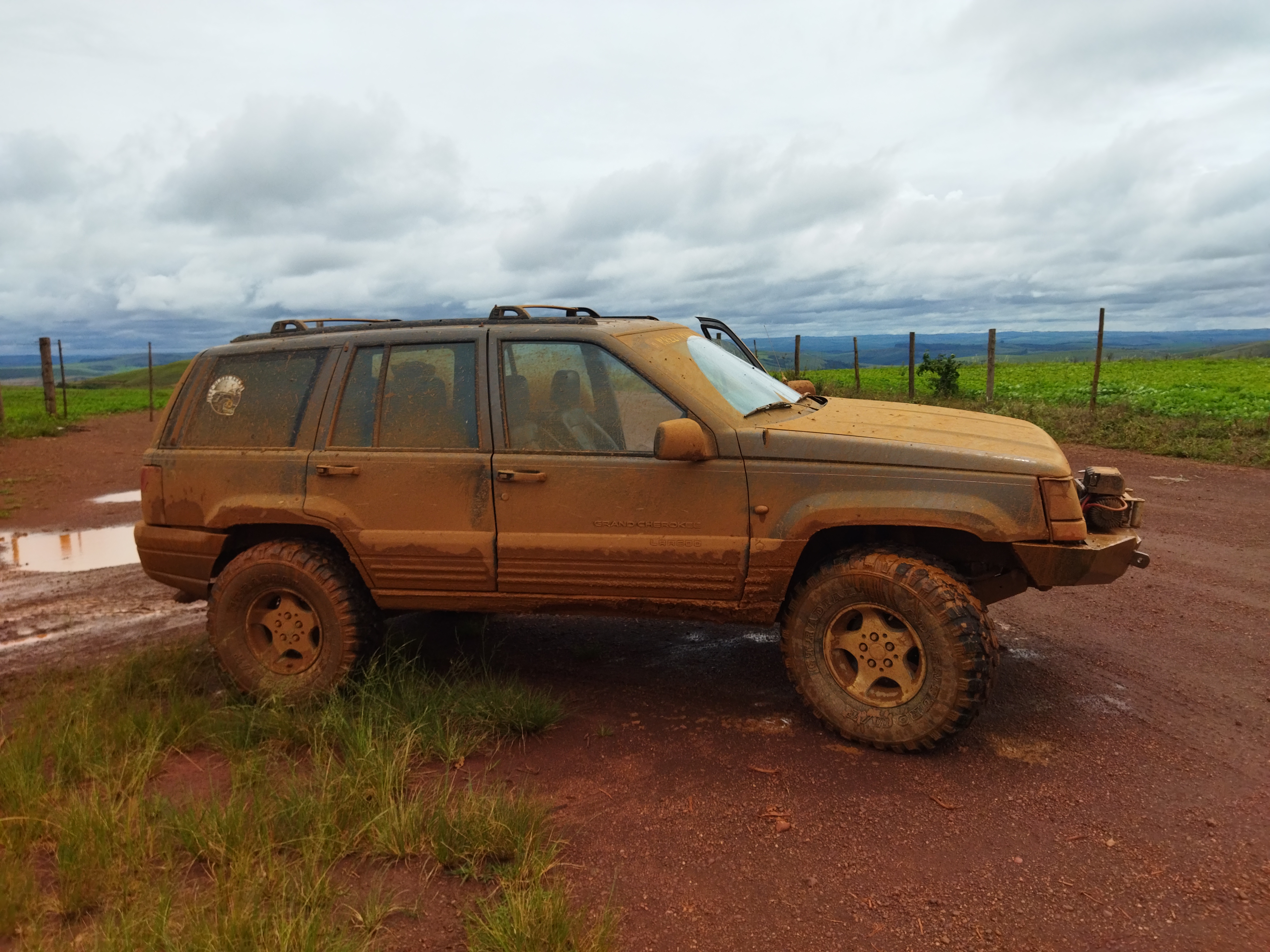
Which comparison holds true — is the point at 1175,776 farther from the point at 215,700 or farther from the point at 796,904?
the point at 215,700

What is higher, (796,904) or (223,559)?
(223,559)

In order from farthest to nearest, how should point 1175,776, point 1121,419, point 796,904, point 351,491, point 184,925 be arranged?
point 1121,419, point 351,491, point 1175,776, point 796,904, point 184,925

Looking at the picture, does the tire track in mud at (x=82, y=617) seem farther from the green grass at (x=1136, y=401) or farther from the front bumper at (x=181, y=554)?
the green grass at (x=1136, y=401)

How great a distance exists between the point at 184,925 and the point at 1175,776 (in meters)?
3.67

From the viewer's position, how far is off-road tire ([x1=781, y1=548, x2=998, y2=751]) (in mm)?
3768

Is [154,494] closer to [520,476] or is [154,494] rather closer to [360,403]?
[360,403]

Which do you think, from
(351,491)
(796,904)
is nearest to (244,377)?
(351,491)

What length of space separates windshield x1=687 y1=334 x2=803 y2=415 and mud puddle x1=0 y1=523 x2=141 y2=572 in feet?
19.7

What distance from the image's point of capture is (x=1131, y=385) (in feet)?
80.9

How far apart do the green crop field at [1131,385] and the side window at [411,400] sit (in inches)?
564

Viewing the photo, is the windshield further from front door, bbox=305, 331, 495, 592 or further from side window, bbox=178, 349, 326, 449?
side window, bbox=178, 349, 326, 449

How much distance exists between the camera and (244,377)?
484cm

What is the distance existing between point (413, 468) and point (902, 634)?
2.41 metres

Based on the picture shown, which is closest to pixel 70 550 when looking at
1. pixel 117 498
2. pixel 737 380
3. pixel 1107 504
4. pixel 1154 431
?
pixel 117 498
